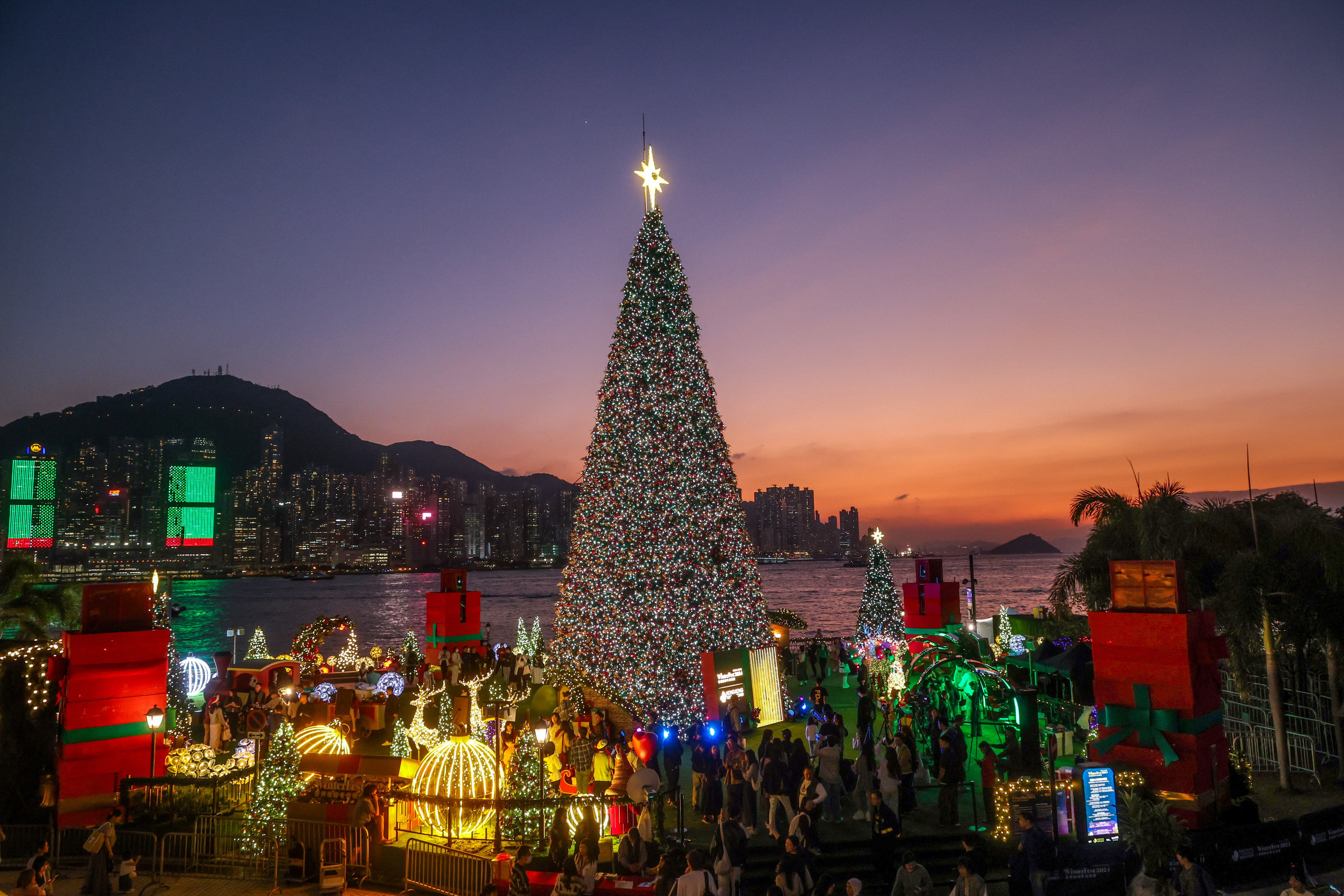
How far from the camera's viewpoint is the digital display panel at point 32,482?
3769cm

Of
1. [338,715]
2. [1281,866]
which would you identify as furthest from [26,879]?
[1281,866]

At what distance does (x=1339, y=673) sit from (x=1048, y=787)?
808 centimetres

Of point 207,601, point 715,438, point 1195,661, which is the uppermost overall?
point 715,438

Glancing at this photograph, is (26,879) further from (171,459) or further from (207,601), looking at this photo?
(171,459)

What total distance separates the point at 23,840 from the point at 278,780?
4.90 m

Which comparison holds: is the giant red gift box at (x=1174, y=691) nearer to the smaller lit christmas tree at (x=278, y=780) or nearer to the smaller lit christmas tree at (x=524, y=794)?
the smaller lit christmas tree at (x=524, y=794)

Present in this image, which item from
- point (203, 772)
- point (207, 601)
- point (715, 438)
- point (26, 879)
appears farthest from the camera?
point (207, 601)

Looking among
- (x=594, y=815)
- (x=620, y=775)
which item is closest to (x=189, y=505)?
(x=620, y=775)

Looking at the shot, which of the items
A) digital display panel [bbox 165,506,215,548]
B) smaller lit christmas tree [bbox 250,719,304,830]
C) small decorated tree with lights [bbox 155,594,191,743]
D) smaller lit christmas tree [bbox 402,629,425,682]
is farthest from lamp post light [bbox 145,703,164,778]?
digital display panel [bbox 165,506,215,548]

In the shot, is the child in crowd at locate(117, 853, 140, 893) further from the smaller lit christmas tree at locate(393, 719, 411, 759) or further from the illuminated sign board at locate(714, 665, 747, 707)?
the illuminated sign board at locate(714, 665, 747, 707)

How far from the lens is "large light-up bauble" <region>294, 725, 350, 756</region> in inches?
444

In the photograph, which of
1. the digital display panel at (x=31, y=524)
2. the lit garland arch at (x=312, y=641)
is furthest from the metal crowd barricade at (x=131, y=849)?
the digital display panel at (x=31, y=524)

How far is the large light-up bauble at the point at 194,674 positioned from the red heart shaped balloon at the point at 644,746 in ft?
57.2

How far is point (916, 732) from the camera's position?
13344mm
